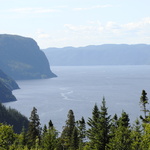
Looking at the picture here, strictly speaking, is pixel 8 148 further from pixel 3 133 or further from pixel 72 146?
pixel 72 146

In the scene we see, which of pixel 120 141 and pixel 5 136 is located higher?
pixel 5 136

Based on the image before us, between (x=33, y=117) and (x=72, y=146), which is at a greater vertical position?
(x=33, y=117)

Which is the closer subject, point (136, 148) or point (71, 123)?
point (136, 148)

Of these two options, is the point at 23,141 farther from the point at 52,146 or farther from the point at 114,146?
the point at 114,146

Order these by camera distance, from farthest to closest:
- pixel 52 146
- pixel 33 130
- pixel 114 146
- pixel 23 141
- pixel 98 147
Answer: pixel 33 130 → pixel 23 141 → pixel 52 146 → pixel 98 147 → pixel 114 146

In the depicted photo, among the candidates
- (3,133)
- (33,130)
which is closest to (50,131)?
(3,133)

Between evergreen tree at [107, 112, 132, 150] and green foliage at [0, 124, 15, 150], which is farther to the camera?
green foliage at [0, 124, 15, 150]

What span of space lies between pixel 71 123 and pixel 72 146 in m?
12.5

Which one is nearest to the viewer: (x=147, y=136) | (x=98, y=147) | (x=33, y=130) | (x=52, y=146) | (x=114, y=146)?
(x=147, y=136)

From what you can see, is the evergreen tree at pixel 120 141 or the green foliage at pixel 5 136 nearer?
the evergreen tree at pixel 120 141

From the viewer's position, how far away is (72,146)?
249ft

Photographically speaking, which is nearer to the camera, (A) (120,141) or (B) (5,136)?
(A) (120,141)

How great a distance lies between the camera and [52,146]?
5538 centimetres

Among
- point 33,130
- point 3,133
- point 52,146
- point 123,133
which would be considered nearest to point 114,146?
point 123,133
